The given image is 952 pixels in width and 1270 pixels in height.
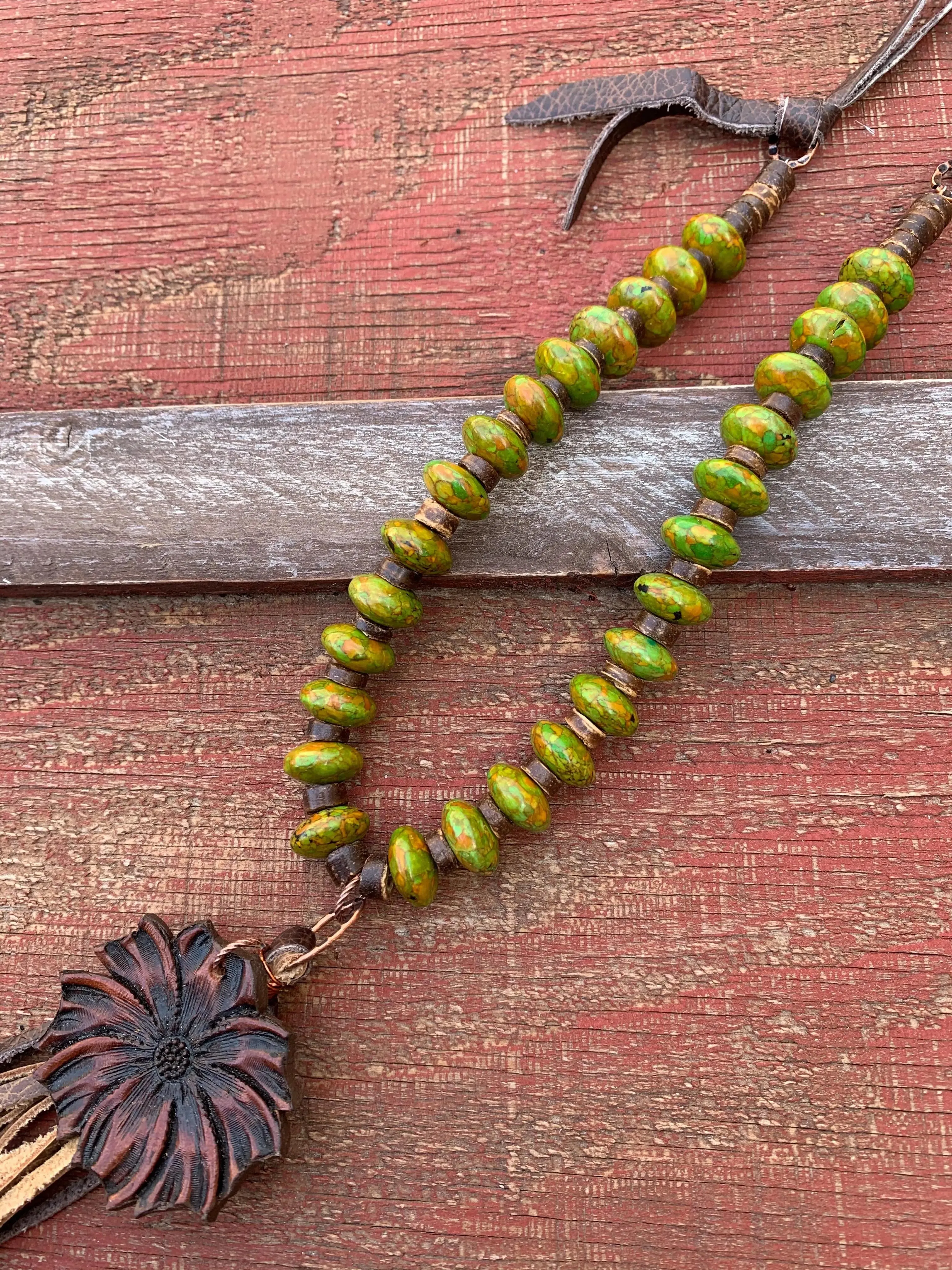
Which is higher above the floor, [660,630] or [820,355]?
[820,355]

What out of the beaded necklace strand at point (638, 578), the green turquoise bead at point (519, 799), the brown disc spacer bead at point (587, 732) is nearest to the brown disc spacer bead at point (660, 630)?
the beaded necklace strand at point (638, 578)

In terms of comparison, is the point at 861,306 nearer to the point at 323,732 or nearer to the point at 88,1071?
the point at 323,732

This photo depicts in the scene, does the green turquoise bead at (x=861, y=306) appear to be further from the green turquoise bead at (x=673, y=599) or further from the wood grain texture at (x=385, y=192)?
the green turquoise bead at (x=673, y=599)

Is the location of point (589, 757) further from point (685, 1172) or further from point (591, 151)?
point (591, 151)

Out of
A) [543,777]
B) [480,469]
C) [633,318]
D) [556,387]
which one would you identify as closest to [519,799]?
[543,777]

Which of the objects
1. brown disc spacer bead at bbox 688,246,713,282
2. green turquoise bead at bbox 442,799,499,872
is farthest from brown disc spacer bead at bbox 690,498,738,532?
green turquoise bead at bbox 442,799,499,872

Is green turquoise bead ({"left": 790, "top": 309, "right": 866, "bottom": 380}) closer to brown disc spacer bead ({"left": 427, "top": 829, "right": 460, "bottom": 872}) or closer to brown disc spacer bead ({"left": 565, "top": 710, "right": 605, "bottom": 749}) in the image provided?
brown disc spacer bead ({"left": 565, "top": 710, "right": 605, "bottom": 749})

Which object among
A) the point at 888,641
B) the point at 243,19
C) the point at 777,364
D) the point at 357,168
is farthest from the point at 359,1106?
the point at 243,19

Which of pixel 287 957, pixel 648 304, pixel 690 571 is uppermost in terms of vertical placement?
pixel 648 304
